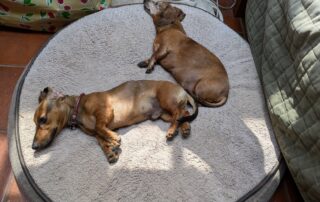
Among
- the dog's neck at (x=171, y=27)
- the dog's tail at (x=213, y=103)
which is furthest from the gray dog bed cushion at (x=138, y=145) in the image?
the dog's neck at (x=171, y=27)

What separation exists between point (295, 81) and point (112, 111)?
0.81 metres

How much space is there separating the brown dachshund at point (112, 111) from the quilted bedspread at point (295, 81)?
400 mm

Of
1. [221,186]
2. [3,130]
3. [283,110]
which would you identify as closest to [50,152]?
[3,130]

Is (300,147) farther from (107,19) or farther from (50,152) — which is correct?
(107,19)

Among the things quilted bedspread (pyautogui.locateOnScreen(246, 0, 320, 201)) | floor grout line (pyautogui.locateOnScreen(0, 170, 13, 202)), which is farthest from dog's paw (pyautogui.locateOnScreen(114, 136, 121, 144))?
quilted bedspread (pyautogui.locateOnScreen(246, 0, 320, 201))

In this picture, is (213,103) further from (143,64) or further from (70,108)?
(70,108)

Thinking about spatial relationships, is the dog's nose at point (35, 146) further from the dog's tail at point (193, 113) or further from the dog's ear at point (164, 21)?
the dog's ear at point (164, 21)

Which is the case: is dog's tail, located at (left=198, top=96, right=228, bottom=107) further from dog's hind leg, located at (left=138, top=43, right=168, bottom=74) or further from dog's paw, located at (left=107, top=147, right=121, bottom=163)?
dog's paw, located at (left=107, top=147, right=121, bottom=163)

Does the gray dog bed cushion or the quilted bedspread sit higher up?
the quilted bedspread

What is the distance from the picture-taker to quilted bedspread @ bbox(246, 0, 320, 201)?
1.44 meters

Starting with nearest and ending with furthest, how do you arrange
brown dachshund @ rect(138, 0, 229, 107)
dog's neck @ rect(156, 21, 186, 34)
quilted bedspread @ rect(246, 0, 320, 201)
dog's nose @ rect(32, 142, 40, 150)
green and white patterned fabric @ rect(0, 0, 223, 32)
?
quilted bedspread @ rect(246, 0, 320, 201)
dog's nose @ rect(32, 142, 40, 150)
brown dachshund @ rect(138, 0, 229, 107)
dog's neck @ rect(156, 21, 186, 34)
green and white patterned fabric @ rect(0, 0, 223, 32)

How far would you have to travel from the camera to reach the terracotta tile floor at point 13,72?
1753 millimetres

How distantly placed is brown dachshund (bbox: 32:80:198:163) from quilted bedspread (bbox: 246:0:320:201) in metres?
0.40

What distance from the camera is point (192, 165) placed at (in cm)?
161
